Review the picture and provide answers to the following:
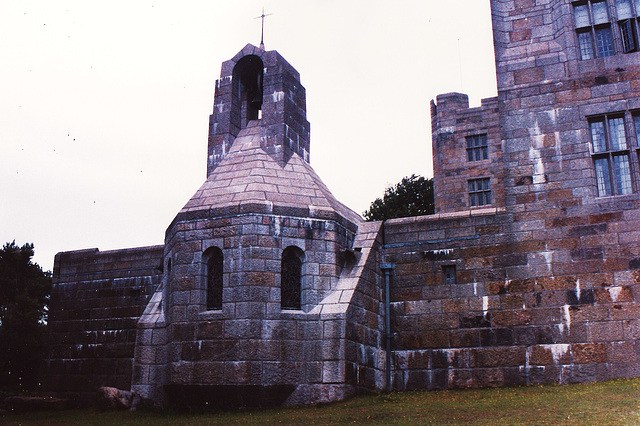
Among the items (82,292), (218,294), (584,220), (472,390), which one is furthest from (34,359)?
(584,220)

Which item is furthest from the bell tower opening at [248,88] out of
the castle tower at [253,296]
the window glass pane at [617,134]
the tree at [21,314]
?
the tree at [21,314]

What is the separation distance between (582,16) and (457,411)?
31.7 ft

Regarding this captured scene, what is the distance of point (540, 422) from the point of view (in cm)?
899

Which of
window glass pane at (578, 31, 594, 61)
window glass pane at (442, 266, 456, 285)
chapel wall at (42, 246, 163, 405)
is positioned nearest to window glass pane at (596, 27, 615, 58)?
window glass pane at (578, 31, 594, 61)

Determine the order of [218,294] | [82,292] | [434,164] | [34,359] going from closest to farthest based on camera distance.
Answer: [218,294] → [82,292] → [34,359] → [434,164]

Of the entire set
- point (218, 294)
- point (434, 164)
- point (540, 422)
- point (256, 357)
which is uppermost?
point (434, 164)

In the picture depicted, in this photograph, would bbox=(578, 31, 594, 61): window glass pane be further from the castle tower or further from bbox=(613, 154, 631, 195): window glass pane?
the castle tower

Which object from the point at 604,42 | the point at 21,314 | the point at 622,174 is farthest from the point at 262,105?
the point at 21,314

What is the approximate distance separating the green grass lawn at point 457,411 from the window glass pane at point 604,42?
23.6 feet

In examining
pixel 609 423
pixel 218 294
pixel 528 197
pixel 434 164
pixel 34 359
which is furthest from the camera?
pixel 434 164

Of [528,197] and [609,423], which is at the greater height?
[528,197]

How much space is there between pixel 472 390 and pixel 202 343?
5.66m

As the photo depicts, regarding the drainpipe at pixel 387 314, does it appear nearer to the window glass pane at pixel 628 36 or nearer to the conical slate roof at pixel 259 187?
the conical slate roof at pixel 259 187

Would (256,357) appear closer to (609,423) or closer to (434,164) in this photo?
(609,423)
